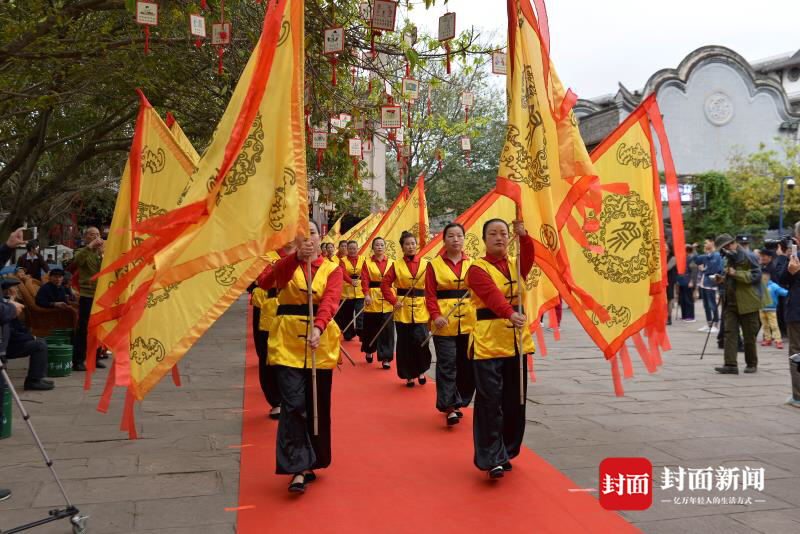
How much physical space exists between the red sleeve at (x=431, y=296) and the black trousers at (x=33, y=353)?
406cm

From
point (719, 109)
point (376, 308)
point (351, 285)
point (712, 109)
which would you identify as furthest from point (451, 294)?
point (719, 109)

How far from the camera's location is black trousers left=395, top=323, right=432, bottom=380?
8094mm

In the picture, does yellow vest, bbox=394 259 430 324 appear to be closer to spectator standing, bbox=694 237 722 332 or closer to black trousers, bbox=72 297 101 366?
black trousers, bbox=72 297 101 366

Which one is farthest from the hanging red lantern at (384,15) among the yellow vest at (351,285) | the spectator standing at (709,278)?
the spectator standing at (709,278)

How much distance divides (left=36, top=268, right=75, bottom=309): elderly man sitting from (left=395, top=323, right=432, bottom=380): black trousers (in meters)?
5.21

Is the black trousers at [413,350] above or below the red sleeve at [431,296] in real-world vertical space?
below

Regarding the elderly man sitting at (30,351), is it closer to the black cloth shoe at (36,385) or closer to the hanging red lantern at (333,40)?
the black cloth shoe at (36,385)

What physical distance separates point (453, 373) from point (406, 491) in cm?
216

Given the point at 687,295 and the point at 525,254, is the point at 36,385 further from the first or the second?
the point at 687,295

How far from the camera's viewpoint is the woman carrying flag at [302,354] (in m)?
4.59

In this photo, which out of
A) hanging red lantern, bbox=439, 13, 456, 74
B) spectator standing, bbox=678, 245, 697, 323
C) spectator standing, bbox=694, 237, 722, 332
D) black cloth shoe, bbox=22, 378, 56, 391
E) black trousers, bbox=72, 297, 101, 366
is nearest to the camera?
hanging red lantern, bbox=439, 13, 456, 74

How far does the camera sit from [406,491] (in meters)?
4.59

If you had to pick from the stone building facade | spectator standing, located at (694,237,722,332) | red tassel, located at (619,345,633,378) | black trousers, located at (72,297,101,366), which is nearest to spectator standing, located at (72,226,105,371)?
black trousers, located at (72,297,101,366)

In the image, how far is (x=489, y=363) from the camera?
4.89 meters
